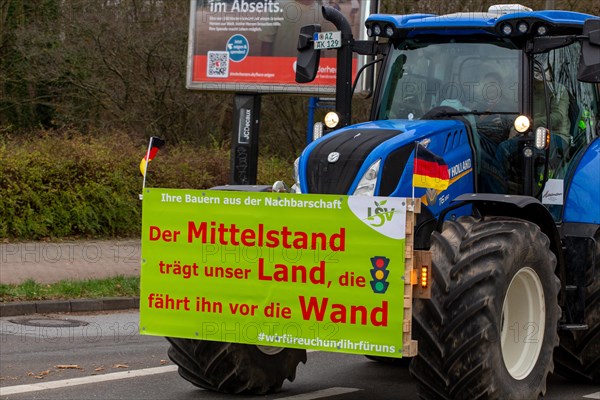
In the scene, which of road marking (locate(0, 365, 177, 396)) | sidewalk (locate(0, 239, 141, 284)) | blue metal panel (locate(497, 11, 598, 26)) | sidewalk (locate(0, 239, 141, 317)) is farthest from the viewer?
sidewalk (locate(0, 239, 141, 284))

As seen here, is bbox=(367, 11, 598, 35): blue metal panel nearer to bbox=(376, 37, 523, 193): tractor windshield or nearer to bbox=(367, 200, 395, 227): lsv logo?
bbox=(376, 37, 523, 193): tractor windshield

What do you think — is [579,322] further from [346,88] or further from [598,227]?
[346,88]

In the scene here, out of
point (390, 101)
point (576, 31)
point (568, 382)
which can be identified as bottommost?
point (568, 382)

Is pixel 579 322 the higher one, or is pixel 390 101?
pixel 390 101

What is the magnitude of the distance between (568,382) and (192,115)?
777 inches

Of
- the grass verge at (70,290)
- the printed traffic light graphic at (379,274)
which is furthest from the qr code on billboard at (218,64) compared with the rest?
the printed traffic light graphic at (379,274)

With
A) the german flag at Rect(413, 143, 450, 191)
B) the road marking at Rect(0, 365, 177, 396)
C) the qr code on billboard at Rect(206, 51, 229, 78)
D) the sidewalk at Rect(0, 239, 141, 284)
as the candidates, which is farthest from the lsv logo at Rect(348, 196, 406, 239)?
the qr code on billboard at Rect(206, 51, 229, 78)

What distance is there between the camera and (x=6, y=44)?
97.0 ft

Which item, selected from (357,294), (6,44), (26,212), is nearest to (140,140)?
(26,212)

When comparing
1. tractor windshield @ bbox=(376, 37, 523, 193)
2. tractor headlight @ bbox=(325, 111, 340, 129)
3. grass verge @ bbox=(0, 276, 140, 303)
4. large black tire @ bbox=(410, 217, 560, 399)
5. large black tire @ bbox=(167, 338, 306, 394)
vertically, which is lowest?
grass verge @ bbox=(0, 276, 140, 303)

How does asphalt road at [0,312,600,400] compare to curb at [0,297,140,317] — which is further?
curb at [0,297,140,317]

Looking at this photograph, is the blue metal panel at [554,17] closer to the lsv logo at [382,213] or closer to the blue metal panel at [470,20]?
the blue metal panel at [470,20]

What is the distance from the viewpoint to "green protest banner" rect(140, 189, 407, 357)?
23.2 ft

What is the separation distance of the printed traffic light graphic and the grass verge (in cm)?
685
